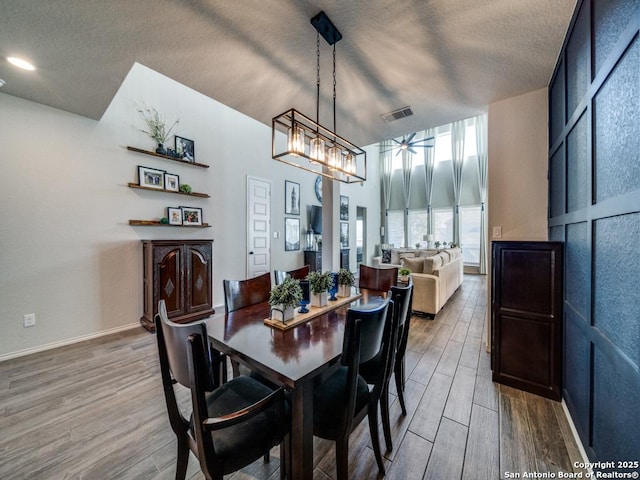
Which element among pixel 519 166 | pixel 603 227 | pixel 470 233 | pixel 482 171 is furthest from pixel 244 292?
pixel 482 171

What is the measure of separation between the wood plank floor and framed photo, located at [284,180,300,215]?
12.1 ft

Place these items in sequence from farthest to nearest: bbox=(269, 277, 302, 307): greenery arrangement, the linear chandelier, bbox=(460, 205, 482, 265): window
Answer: bbox=(460, 205, 482, 265): window < the linear chandelier < bbox=(269, 277, 302, 307): greenery arrangement

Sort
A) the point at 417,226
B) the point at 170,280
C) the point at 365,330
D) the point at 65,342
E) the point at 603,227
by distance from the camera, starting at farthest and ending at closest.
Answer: the point at 417,226 → the point at 170,280 → the point at 65,342 → the point at 603,227 → the point at 365,330

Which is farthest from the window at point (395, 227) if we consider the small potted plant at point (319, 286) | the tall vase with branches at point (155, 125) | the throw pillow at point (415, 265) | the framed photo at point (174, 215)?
the small potted plant at point (319, 286)

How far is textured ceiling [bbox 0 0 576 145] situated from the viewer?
1.56m

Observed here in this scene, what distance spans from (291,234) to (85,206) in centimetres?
344

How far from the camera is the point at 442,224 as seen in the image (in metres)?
8.59

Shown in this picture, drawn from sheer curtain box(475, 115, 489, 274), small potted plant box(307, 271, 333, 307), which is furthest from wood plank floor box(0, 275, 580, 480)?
sheer curtain box(475, 115, 489, 274)

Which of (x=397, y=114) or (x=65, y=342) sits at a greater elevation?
(x=397, y=114)

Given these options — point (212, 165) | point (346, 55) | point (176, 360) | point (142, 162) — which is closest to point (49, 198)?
point (142, 162)

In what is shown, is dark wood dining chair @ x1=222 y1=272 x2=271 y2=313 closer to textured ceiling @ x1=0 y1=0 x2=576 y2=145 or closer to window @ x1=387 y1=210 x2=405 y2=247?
textured ceiling @ x1=0 y1=0 x2=576 y2=145

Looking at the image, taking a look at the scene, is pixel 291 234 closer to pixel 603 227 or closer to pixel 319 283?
pixel 319 283

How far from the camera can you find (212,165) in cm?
415

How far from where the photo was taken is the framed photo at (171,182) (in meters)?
3.55
